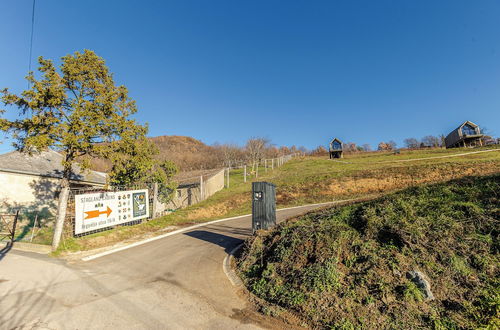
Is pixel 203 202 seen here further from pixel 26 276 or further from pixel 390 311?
pixel 390 311

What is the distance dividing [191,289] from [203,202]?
14734 mm

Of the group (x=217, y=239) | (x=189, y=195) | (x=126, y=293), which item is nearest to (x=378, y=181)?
(x=217, y=239)

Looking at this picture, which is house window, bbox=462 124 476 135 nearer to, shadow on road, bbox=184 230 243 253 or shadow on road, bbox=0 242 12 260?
shadow on road, bbox=184 230 243 253

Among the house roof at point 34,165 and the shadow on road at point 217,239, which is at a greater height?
the house roof at point 34,165

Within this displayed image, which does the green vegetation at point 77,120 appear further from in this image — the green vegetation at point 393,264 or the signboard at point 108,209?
the green vegetation at point 393,264

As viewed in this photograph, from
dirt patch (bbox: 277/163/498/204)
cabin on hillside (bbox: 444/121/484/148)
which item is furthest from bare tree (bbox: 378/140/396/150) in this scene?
dirt patch (bbox: 277/163/498/204)

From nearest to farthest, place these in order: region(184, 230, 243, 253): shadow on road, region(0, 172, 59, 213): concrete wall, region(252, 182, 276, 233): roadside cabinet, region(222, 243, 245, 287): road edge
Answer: region(222, 243, 245, 287): road edge, region(252, 182, 276, 233): roadside cabinet, region(184, 230, 243, 253): shadow on road, region(0, 172, 59, 213): concrete wall

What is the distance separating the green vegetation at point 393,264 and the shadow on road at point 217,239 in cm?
273

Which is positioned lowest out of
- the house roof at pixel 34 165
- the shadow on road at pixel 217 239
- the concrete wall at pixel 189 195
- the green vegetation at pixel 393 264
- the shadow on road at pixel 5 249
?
the shadow on road at pixel 217 239

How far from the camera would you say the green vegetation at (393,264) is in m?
3.89

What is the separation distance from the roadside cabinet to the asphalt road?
5.50ft

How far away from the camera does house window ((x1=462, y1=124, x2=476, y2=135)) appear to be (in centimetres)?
4694

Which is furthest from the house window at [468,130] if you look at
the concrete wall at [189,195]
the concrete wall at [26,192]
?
the concrete wall at [26,192]

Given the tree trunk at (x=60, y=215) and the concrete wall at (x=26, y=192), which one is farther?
the concrete wall at (x=26, y=192)
